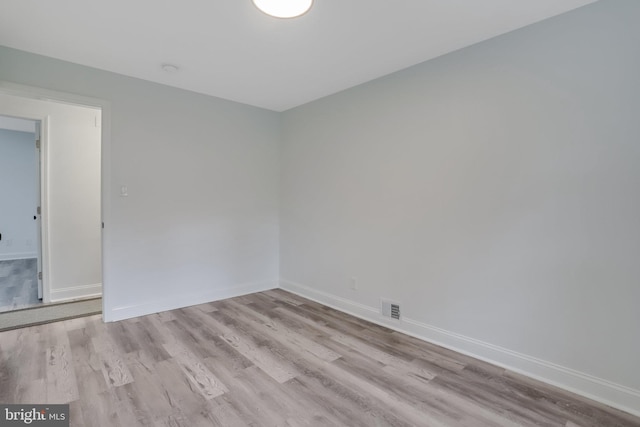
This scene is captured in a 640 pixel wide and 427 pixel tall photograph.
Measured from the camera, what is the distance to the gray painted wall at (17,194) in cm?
612

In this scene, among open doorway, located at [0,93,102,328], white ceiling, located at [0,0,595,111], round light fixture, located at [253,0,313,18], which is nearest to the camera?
round light fixture, located at [253,0,313,18]

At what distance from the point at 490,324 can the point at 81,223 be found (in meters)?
4.68

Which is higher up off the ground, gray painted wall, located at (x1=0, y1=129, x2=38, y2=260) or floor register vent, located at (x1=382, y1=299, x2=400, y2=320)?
gray painted wall, located at (x1=0, y1=129, x2=38, y2=260)

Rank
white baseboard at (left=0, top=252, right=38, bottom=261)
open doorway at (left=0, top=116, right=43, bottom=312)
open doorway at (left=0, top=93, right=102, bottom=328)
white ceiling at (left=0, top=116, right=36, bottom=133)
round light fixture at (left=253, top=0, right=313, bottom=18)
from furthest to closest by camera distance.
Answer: white baseboard at (left=0, top=252, right=38, bottom=261), open doorway at (left=0, top=116, right=43, bottom=312), white ceiling at (left=0, top=116, right=36, bottom=133), open doorway at (left=0, top=93, right=102, bottom=328), round light fixture at (left=253, top=0, right=313, bottom=18)

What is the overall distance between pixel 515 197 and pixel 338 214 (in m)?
1.82

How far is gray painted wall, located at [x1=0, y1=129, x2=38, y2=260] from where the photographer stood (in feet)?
20.1

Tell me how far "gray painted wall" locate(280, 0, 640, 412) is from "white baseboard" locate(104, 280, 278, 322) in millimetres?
1459

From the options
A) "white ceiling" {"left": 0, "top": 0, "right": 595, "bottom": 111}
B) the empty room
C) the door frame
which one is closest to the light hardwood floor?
the empty room

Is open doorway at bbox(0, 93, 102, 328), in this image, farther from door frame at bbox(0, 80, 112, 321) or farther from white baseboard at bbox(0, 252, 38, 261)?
white baseboard at bbox(0, 252, 38, 261)

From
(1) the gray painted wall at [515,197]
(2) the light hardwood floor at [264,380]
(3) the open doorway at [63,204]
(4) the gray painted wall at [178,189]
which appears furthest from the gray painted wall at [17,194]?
(1) the gray painted wall at [515,197]

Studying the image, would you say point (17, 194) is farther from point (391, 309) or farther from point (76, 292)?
point (391, 309)

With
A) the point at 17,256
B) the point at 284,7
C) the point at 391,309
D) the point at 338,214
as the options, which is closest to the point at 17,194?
the point at 17,256

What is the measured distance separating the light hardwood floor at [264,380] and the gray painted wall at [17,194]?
4888 millimetres

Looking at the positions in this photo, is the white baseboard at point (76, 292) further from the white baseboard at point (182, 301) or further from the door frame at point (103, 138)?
the white baseboard at point (182, 301)
